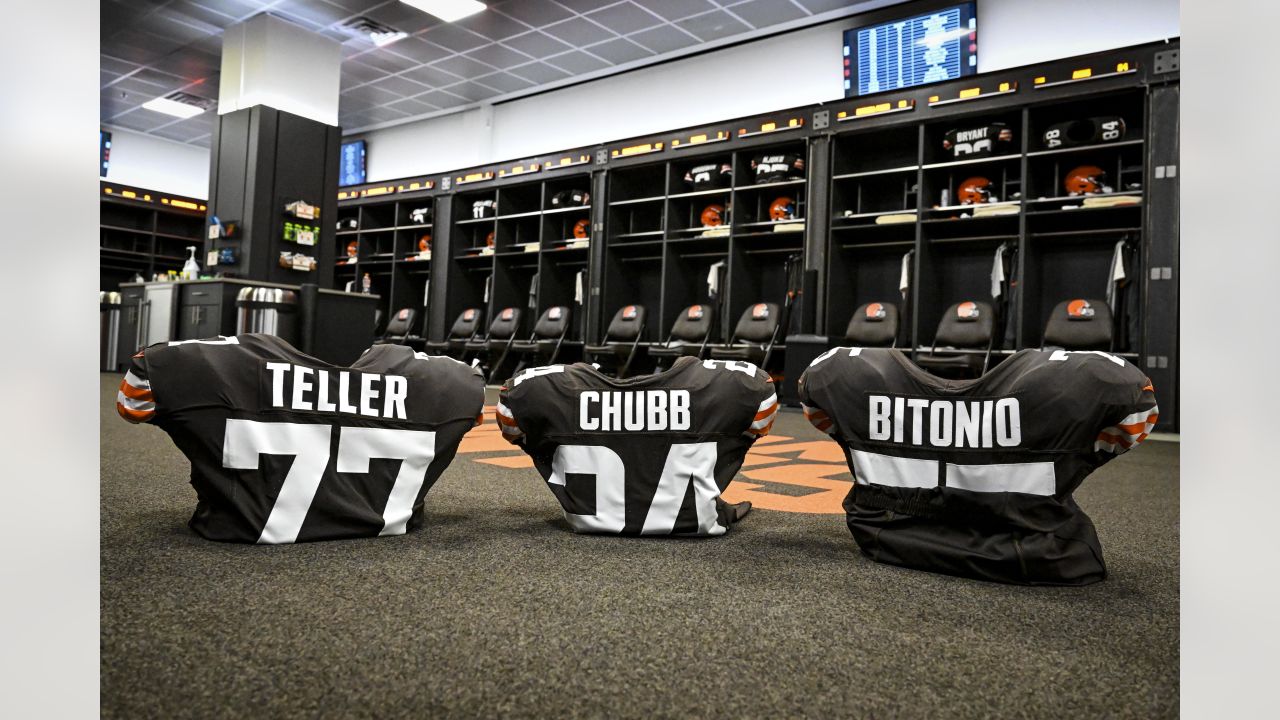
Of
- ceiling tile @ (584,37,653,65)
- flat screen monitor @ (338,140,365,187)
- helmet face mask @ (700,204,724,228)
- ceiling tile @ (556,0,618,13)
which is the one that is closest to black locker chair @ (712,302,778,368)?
helmet face mask @ (700,204,724,228)

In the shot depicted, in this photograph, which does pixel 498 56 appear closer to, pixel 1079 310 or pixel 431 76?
pixel 431 76

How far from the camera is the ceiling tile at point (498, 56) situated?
8289 millimetres

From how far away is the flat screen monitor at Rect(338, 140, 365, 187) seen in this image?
38.1 feet

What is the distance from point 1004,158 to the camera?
6012 mm

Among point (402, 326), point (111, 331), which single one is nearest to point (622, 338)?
point (402, 326)

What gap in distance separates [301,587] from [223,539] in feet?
1.39

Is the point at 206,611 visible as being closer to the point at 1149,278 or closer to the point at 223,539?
the point at 223,539

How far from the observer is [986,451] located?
1.61 m

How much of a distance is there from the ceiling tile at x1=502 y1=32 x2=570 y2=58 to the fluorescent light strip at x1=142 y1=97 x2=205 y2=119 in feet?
17.2

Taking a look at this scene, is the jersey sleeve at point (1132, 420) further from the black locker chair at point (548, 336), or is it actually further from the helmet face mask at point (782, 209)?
the black locker chair at point (548, 336)
